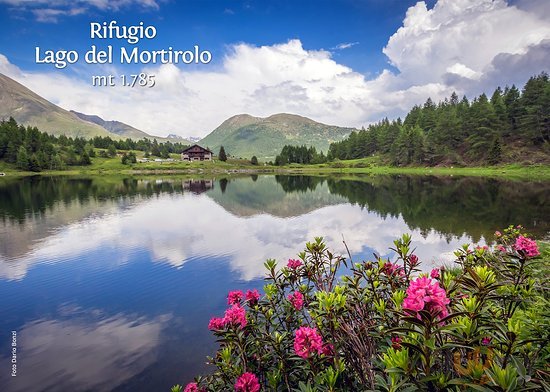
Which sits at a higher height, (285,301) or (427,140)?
(427,140)

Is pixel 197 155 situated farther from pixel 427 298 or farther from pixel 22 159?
pixel 427 298

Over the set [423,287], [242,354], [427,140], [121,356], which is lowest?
[121,356]

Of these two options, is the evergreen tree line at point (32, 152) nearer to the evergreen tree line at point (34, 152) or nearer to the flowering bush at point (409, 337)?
the evergreen tree line at point (34, 152)

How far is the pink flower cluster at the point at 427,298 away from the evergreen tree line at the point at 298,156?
605 feet

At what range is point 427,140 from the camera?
12294cm

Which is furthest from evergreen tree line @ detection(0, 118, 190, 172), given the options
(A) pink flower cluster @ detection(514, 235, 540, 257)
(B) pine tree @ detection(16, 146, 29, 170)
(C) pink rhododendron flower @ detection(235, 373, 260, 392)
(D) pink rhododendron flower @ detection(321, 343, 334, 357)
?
(A) pink flower cluster @ detection(514, 235, 540, 257)

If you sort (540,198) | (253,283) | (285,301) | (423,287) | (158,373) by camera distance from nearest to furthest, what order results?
(423,287) < (285,301) < (158,373) < (253,283) < (540,198)

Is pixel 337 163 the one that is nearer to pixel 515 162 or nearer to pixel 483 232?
pixel 515 162

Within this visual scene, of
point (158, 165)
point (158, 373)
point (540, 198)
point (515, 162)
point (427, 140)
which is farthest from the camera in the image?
point (158, 165)

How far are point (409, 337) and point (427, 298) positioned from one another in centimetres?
56

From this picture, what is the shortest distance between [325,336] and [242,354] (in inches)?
60.2

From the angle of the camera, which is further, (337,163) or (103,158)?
(103,158)

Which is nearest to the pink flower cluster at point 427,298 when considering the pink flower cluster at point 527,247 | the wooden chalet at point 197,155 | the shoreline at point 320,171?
the pink flower cluster at point 527,247

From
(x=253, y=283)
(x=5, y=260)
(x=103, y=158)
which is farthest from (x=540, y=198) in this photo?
(x=103, y=158)
